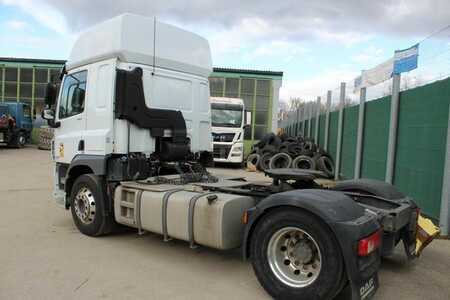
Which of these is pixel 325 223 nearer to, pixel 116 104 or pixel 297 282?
pixel 297 282

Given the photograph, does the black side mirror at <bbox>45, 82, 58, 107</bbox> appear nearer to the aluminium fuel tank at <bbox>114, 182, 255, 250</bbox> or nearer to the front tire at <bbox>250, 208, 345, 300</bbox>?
the aluminium fuel tank at <bbox>114, 182, 255, 250</bbox>

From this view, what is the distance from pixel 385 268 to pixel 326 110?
11.3 m

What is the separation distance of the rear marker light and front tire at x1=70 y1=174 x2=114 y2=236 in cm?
368

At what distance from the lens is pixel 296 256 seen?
3.89m

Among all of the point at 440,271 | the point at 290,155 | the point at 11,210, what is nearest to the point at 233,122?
the point at 290,155

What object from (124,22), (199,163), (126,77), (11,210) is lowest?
(11,210)

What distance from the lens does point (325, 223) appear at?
11.8ft

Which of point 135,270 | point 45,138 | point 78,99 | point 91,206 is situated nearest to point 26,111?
point 45,138

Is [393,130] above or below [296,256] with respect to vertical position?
above

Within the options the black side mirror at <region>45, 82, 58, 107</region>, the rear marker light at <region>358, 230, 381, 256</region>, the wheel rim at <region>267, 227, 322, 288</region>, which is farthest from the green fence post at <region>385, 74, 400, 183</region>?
the black side mirror at <region>45, 82, 58, 107</region>

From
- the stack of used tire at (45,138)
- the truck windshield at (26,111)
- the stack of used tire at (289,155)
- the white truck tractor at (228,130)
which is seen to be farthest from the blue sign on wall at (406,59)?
the truck windshield at (26,111)

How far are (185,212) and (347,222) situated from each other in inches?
74.8

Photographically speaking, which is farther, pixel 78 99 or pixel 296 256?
pixel 78 99

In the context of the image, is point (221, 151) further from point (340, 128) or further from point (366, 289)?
point (366, 289)
